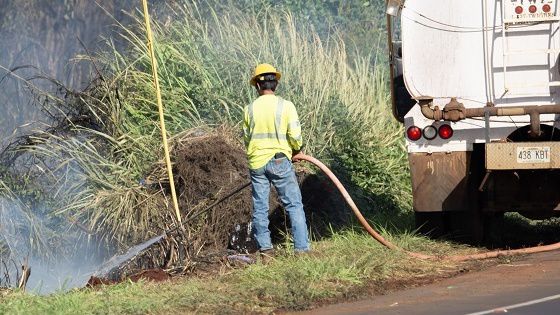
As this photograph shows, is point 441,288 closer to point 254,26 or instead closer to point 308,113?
point 308,113

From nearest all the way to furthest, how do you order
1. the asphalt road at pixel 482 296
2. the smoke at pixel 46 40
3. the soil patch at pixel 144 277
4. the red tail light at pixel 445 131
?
1. the asphalt road at pixel 482 296
2. the soil patch at pixel 144 277
3. the red tail light at pixel 445 131
4. the smoke at pixel 46 40

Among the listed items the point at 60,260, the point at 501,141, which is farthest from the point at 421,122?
the point at 60,260

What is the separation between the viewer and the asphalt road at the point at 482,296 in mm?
8344

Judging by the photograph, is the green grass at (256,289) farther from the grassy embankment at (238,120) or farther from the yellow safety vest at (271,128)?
the yellow safety vest at (271,128)

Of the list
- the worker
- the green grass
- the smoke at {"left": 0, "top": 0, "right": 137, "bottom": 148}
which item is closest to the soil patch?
the green grass

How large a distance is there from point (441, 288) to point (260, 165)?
2204 millimetres

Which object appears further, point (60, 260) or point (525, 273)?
point (60, 260)

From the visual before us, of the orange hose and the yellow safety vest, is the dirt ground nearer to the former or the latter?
the yellow safety vest

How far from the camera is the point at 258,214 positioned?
10844 mm

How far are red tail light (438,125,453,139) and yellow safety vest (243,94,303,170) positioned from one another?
1.35 m

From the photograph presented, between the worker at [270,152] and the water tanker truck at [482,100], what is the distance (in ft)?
3.81

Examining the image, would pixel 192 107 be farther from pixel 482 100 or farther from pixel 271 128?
pixel 482 100

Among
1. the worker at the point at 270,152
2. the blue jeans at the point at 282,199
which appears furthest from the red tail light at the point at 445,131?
the blue jeans at the point at 282,199

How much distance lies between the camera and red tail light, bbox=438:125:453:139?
11.0 m
